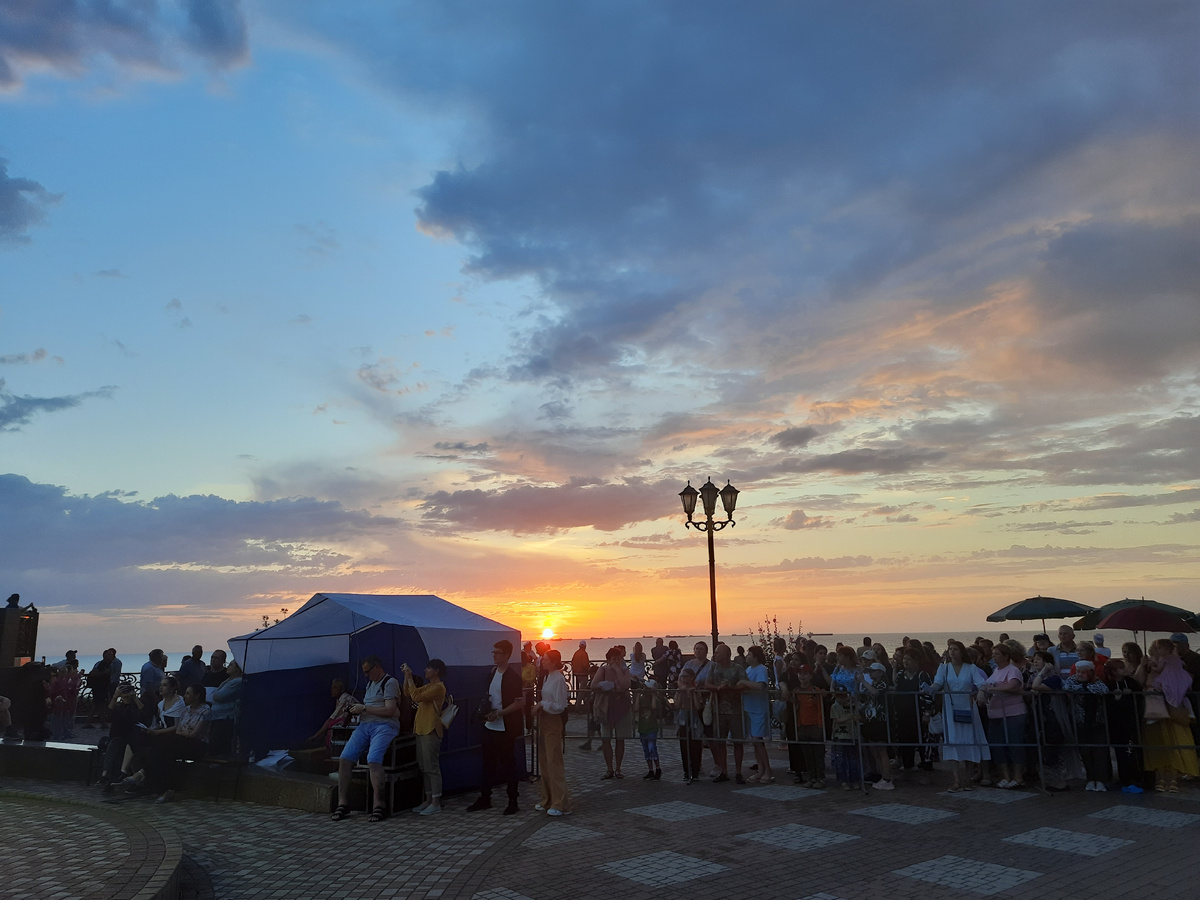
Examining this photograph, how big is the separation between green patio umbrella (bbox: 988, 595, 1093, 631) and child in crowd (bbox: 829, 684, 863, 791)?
343 inches

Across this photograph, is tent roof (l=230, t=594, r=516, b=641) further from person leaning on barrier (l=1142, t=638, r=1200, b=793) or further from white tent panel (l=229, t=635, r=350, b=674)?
person leaning on barrier (l=1142, t=638, r=1200, b=793)

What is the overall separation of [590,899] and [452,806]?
480 cm

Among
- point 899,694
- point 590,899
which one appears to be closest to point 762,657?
point 899,694

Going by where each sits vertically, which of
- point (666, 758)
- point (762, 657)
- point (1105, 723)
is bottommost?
point (666, 758)

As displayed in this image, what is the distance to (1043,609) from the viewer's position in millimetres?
18484

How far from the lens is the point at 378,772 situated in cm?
1018

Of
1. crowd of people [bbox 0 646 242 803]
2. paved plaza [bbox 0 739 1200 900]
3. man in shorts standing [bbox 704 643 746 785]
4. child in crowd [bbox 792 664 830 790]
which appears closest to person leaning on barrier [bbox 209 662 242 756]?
crowd of people [bbox 0 646 242 803]

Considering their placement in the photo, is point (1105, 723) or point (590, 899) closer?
point (590, 899)

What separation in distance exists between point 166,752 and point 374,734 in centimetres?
350

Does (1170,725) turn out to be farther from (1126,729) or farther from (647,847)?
(647,847)

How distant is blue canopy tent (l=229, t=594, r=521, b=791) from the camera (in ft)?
40.4

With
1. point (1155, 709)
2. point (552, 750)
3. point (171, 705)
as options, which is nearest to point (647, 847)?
point (552, 750)

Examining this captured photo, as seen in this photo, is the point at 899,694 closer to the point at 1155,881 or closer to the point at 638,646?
the point at 1155,881

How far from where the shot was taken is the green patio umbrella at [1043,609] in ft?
60.0
